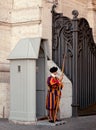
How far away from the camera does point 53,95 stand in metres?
11.0

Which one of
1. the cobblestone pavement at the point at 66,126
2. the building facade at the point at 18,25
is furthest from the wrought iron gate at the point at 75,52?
the cobblestone pavement at the point at 66,126

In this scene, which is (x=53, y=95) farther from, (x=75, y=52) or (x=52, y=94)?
(x=75, y=52)

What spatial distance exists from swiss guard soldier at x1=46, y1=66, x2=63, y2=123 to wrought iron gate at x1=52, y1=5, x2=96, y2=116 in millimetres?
1552

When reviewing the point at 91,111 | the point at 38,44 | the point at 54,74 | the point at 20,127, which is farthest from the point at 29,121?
the point at 91,111

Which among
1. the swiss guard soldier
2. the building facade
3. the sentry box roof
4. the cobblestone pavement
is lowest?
the cobblestone pavement

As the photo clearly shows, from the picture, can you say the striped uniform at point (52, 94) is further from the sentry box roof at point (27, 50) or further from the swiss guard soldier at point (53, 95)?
the sentry box roof at point (27, 50)

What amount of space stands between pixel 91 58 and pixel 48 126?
15.1 feet

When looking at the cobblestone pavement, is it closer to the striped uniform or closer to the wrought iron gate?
the striped uniform

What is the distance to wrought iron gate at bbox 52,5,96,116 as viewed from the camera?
42.2ft

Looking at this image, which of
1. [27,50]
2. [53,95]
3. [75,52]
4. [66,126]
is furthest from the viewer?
[75,52]

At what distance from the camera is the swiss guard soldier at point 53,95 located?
11.0m

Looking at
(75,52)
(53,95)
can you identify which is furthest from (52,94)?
(75,52)

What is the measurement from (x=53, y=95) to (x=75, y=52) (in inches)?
91.2

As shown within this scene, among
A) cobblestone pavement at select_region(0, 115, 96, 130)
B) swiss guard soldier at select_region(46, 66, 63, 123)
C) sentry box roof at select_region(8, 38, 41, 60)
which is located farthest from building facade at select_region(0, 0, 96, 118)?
swiss guard soldier at select_region(46, 66, 63, 123)
